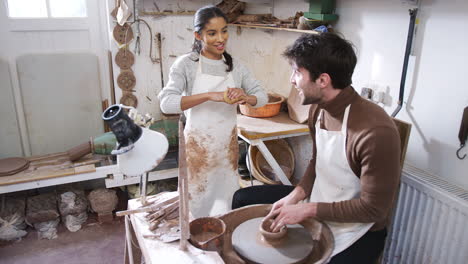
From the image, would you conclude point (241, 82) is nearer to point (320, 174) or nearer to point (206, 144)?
point (206, 144)

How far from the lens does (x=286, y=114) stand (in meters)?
2.99

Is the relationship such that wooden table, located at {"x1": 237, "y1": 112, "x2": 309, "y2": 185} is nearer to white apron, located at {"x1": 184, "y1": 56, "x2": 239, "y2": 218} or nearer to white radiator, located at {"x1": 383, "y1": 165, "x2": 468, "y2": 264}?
white apron, located at {"x1": 184, "y1": 56, "x2": 239, "y2": 218}

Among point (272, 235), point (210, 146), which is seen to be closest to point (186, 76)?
point (210, 146)

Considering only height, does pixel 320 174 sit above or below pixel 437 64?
below

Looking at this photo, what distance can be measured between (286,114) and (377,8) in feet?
3.51

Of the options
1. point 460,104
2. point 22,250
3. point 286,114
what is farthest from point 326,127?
point 22,250

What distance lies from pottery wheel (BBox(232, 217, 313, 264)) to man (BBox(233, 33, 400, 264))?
56 mm

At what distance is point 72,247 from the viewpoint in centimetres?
288

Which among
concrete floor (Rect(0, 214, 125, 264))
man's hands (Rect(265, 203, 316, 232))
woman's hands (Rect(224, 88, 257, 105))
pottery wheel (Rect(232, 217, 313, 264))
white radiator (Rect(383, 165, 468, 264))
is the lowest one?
concrete floor (Rect(0, 214, 125, 264))

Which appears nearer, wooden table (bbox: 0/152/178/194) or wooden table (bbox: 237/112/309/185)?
wooden table (bbox: 237/112/309/185)

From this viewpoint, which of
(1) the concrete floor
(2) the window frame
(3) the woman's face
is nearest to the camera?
(3) the woman's face

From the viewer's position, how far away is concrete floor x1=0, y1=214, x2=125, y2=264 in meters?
2.72

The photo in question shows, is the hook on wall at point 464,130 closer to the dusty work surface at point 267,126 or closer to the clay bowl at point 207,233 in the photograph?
the dusty work surface at point 267,126

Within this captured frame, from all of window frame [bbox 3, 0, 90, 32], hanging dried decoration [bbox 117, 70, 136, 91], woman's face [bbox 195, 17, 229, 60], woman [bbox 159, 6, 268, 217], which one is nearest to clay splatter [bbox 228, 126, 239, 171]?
woman [bbox 159, 6, 268, 217]
